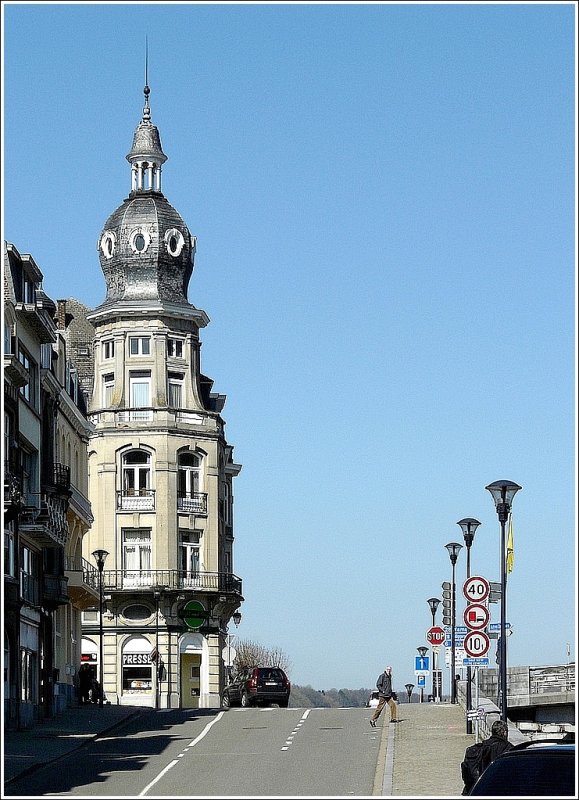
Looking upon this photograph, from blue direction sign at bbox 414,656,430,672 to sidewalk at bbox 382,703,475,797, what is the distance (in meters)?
13.7

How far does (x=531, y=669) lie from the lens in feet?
238

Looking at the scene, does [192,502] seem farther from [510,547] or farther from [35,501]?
[510,547]

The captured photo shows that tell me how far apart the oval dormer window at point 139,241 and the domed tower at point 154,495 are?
0.24 feet

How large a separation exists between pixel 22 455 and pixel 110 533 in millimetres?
31813

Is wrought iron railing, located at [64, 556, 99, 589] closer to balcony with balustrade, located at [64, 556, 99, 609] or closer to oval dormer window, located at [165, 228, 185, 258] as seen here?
balcony with balustrade, located at [64, 556, 99, 609]

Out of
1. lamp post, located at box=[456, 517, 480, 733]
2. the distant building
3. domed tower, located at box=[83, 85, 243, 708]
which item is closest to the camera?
lamp post, located at box=[456, 517, 480, 733]

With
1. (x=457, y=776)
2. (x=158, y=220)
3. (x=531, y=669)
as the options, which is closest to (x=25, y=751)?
(x=457, y=776)

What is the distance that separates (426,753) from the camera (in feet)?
119

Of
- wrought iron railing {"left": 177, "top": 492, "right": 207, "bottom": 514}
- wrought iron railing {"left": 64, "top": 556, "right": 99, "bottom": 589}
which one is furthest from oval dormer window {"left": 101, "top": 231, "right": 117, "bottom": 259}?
wrought iron railing {"left": 64, "top": 556, "right": 99, "bottom": 589}

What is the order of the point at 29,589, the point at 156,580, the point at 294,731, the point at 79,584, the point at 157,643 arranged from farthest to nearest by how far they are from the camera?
the point at 157,643, the point at 156,580, the point at 79,584, the point at 29,589, the point at 294,731

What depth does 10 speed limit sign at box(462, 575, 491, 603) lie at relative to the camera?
1374 inches

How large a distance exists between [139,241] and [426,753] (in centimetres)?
5532

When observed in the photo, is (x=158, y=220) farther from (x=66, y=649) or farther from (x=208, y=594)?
(x=66, y=649)

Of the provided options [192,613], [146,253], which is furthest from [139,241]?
[192,613]
